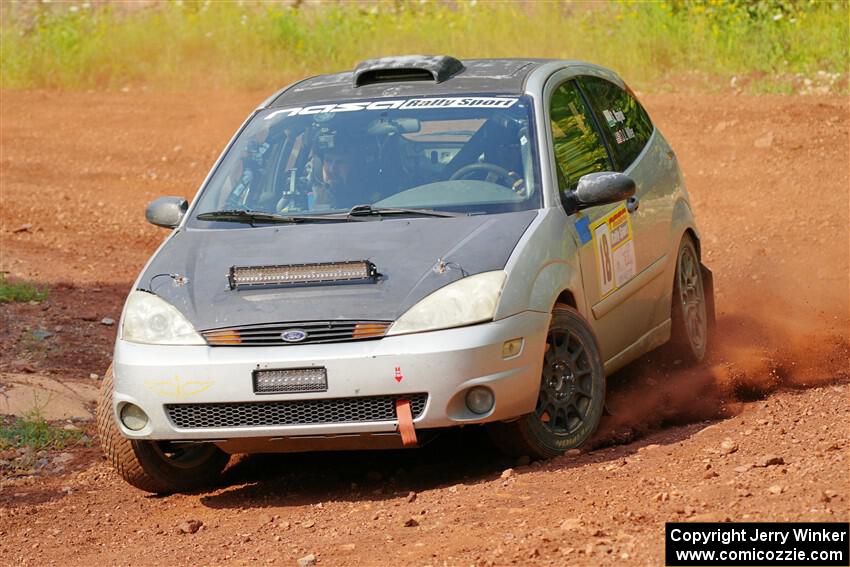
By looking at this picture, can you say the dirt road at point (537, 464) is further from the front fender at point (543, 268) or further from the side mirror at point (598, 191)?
the side mirror at point (598, 191)

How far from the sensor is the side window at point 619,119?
7.69 m

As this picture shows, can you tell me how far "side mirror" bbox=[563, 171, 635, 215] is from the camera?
6.61 meters

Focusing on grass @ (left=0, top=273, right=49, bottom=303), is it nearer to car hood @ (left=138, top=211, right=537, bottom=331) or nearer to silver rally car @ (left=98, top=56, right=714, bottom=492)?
silver rally car @ (left=98, top=56, right=714, bottom=492)

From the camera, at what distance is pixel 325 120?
23.7 ft

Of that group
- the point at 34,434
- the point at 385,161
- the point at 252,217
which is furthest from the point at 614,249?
the point at 34,434

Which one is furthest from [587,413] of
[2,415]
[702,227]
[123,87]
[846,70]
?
[123,87]

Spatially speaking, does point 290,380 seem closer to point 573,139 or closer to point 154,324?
point 154,324

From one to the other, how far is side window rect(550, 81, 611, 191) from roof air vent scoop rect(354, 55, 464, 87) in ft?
1.89

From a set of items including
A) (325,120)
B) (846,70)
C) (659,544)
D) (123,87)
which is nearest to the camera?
(659,544)

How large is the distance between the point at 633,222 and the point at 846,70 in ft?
34.2

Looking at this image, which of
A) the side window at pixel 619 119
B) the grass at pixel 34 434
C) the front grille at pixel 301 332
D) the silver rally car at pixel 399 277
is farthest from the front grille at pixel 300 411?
the side window at pixel 619 119

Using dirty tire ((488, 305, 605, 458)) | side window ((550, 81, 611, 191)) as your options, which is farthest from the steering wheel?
dirty tire ((488, 305, 605, 458))

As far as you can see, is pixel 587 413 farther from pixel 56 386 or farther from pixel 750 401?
pixel 56 386

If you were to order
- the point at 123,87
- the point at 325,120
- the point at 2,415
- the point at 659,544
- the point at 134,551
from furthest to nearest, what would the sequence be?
the point at 123,87 < the point at 2,415 < the point at 325,120 < the point at 134,551 < the point at 659,544
